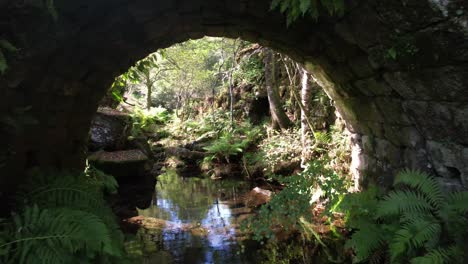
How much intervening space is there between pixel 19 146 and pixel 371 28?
3636 millimetres

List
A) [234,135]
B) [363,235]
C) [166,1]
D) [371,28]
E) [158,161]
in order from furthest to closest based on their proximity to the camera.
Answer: [158,161] < [234,135] < [363,235] < [166,1] < [371,28]

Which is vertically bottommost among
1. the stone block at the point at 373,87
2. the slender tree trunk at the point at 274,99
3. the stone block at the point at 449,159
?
the stone block at the point at 449,159

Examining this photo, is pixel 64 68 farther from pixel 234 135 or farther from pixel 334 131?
pixel 234 135

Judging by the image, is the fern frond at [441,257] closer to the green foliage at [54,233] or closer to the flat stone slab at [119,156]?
the green foliage at [54,233]

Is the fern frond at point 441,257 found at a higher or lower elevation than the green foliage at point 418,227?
lower

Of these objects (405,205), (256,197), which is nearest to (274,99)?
(256,197)

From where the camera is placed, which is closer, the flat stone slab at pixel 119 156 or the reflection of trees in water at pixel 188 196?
the reflection of trees in water at pixel 188 196

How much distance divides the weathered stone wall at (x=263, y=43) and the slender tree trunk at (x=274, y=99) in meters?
5.46

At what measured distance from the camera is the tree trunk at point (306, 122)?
842 centimetres

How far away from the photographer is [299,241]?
17.5 ft

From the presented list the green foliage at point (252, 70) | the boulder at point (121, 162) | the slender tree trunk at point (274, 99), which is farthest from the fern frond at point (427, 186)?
the green foliage at point (252, 70)

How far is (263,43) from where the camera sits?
4984 mm

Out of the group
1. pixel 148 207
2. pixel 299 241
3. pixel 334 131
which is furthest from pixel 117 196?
pixel 334 131

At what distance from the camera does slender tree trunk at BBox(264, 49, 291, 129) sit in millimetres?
10672
